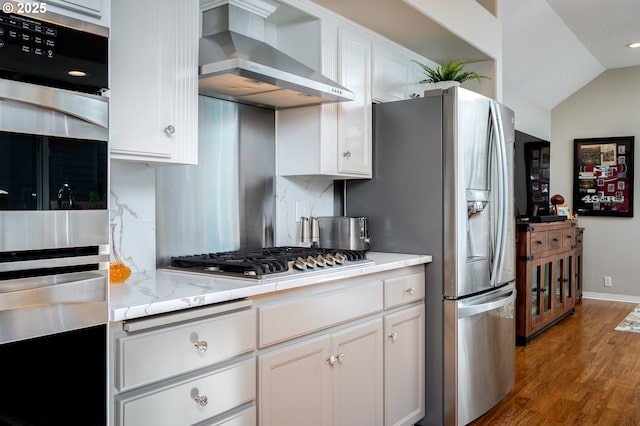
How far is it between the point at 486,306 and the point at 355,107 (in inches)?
51.9

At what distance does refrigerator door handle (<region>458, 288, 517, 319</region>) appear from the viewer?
2.86 metres

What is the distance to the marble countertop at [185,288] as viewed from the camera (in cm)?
152

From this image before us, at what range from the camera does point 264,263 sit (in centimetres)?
202

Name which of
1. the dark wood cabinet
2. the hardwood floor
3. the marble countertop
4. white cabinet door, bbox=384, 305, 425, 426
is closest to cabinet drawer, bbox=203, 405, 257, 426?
the marble countertop

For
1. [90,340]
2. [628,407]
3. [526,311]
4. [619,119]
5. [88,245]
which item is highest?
[619,119]

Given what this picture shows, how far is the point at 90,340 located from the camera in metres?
1.33

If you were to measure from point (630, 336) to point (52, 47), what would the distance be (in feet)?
17.4

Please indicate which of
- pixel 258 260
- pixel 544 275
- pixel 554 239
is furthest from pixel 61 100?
pixel 554 239

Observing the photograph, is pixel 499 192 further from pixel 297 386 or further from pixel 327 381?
pixel 297 386

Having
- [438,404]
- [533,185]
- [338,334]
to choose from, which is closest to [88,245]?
[338,334]

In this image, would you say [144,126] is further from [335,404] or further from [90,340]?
[335,404]

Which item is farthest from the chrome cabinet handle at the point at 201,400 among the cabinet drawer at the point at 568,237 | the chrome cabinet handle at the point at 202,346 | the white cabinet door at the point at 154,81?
the cabinet drawer at the point at 568,237

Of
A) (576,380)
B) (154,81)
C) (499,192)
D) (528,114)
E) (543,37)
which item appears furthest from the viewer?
(528,114)

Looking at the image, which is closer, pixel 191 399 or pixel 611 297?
pixel 191 399
